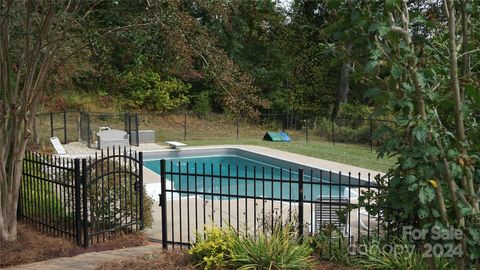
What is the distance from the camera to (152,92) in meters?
27.3

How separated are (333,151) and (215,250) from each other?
13912mm

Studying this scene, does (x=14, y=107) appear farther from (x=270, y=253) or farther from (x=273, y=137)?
(x=273, y=137)

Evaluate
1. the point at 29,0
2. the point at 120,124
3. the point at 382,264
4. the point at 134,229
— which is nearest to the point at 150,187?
the point at 134,229

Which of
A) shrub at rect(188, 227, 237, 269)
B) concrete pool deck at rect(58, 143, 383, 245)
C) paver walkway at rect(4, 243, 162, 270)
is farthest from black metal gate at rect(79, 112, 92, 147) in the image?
shrub at rect(188, 227, 237, 269)

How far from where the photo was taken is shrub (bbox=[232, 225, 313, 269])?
4.68 meters

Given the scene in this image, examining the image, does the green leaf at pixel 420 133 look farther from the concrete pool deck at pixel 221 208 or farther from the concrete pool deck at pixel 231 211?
the concrete pool deck at pixel 231 211

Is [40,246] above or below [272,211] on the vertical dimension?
below

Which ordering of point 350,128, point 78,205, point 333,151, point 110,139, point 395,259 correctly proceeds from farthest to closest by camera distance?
point 350,128, point 110,139, point 333,151, point 78,205, point 395,259

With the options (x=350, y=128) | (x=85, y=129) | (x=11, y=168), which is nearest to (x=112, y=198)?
(x=11, y=168)

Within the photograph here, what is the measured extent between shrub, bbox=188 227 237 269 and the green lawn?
31.1ft

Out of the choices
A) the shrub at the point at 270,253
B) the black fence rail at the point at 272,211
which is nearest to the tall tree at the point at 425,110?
the black fence rail at the point at 272,211

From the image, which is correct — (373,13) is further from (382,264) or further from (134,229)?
(134,229)

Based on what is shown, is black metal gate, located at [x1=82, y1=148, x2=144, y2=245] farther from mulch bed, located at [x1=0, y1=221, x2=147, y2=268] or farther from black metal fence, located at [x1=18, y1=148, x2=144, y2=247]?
mulch bed, located at [x1=0, y1=221, x2=147, y2=268]

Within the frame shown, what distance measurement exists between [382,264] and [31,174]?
513 centimetres
